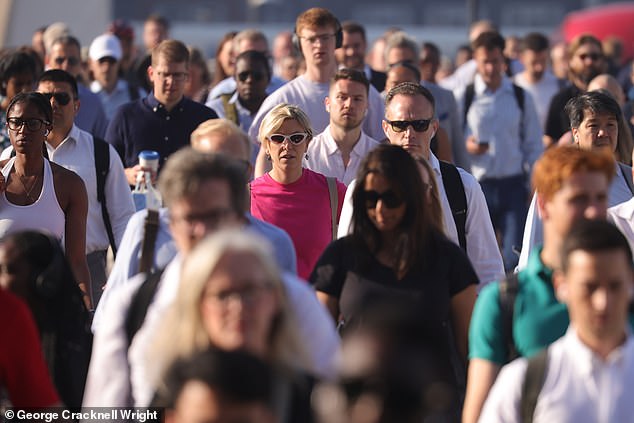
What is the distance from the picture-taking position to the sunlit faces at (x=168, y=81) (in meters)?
11.0

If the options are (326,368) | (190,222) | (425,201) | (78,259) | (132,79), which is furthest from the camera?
(132,79)

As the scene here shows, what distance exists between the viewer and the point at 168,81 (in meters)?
11.0

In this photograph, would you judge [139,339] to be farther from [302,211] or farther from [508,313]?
[302,211]

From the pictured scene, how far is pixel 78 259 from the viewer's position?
8625mm

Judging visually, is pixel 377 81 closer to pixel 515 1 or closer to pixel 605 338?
pixel 605 338

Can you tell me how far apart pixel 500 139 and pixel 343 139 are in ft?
13.4

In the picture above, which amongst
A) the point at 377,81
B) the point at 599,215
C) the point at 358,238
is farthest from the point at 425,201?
the point at 377,81

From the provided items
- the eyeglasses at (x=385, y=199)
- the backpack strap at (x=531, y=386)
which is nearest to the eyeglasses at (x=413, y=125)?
the eyeglasses at (x=385, y=199)

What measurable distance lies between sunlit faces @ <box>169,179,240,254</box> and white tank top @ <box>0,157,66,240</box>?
10.8ft

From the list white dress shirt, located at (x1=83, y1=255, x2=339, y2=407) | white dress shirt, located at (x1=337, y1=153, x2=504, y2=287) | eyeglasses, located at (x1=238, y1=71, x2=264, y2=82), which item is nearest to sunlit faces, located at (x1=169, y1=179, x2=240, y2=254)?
white dress shirt, located at (x1=83, y1=255, x2=339, y2=407)

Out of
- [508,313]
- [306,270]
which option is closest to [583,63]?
[306,270]

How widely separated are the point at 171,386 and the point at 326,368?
90 cm

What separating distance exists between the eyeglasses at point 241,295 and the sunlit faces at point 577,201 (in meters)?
1.54

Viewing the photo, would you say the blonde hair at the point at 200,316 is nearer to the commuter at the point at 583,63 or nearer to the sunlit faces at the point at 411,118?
the sunlit faces at the point at 411,118
